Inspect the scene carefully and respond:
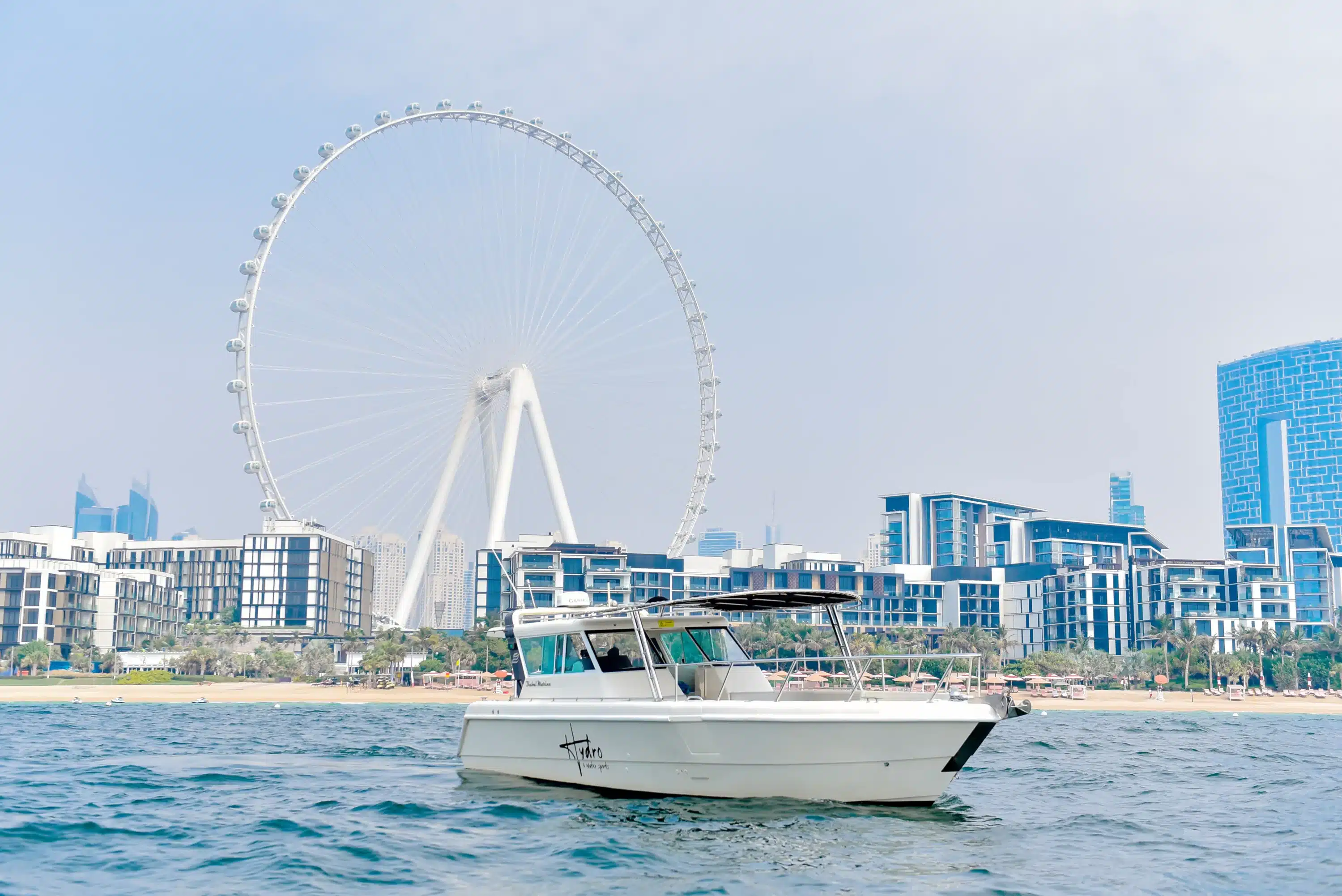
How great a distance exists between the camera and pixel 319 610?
484 ft

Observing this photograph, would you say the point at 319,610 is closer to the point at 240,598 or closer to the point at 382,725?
the point at 240,598

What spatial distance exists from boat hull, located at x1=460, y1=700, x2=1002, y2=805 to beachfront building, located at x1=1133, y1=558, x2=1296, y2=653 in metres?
114

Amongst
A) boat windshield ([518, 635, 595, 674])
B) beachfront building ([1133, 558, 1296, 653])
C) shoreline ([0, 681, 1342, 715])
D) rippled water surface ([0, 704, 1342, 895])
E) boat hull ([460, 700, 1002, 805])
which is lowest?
shoreline ([0, 681, 1342, 715])

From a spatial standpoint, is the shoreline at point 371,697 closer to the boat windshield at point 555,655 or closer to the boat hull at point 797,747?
the boat windshield at point 555,655

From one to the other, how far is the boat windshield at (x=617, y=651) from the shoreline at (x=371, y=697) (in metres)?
60.7

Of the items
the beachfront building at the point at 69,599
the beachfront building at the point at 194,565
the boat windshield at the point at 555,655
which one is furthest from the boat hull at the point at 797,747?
the beachfront building at the point at 194,565

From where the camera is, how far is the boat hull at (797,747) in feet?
62.7

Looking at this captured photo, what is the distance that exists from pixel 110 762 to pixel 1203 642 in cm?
10668

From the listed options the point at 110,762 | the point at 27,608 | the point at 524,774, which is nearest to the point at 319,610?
the point at 27,608

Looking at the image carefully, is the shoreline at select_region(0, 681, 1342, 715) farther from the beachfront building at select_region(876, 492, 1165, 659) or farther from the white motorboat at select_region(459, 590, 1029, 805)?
the white motorboat at select_region(459, 590, 1029, 805)

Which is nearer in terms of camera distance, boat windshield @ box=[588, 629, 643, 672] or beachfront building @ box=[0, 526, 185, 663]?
boat windshield @ box=[588, 629, 643, 672]

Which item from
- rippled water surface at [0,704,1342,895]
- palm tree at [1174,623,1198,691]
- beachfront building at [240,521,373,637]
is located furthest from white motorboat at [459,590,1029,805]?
beachfront building at [240,521,373,637]

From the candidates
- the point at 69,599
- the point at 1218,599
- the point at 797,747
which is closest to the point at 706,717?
the point at 797,747

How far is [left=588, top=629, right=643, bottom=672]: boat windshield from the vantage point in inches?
901
